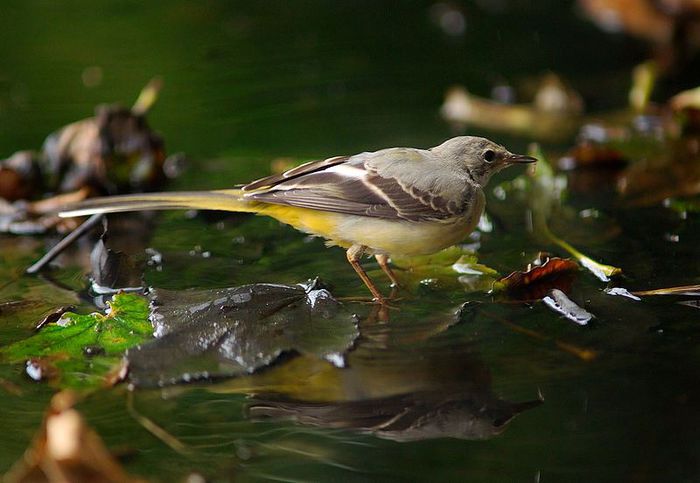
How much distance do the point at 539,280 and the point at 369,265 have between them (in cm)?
95

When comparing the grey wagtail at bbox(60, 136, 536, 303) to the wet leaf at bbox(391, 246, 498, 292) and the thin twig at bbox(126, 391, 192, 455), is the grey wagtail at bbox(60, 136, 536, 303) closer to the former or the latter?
the wet leaf at bbox(391, 246, 498, 292)

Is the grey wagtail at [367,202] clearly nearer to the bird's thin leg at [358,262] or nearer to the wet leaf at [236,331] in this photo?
the bird's thin leg at [358,262]

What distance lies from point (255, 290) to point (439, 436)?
125cm

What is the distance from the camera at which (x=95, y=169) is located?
609 cm

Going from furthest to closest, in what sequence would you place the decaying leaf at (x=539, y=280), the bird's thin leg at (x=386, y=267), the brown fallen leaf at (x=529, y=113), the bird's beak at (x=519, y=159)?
the brown fallen leaf at (x=529, y=113)
the bird's beak at (x=519, y=159)
the bird's thin leg at (x=386, y=267)
the decaying leaf at (x=539, y=280)

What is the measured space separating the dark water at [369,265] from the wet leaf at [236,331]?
7cm

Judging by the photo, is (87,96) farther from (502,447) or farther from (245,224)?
(502,447)

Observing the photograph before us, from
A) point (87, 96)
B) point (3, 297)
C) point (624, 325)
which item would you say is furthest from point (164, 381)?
point (87, 96)

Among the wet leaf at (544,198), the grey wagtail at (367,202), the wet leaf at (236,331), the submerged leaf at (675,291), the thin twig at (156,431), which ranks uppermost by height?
the grey wagtail at (367,202)

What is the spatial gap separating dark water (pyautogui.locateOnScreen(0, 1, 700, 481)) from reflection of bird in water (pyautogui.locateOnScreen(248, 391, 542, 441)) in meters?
0.01

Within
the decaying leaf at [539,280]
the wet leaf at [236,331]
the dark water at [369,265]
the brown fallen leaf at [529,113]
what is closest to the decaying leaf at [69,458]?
the dark water at [369,265]

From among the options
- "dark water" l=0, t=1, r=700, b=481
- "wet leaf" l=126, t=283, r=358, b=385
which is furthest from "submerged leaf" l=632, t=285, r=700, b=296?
"wet leaf" l=126, t=283, r=358, b=385

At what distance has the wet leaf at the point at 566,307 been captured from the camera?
4.02 meters

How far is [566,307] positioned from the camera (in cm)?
411
